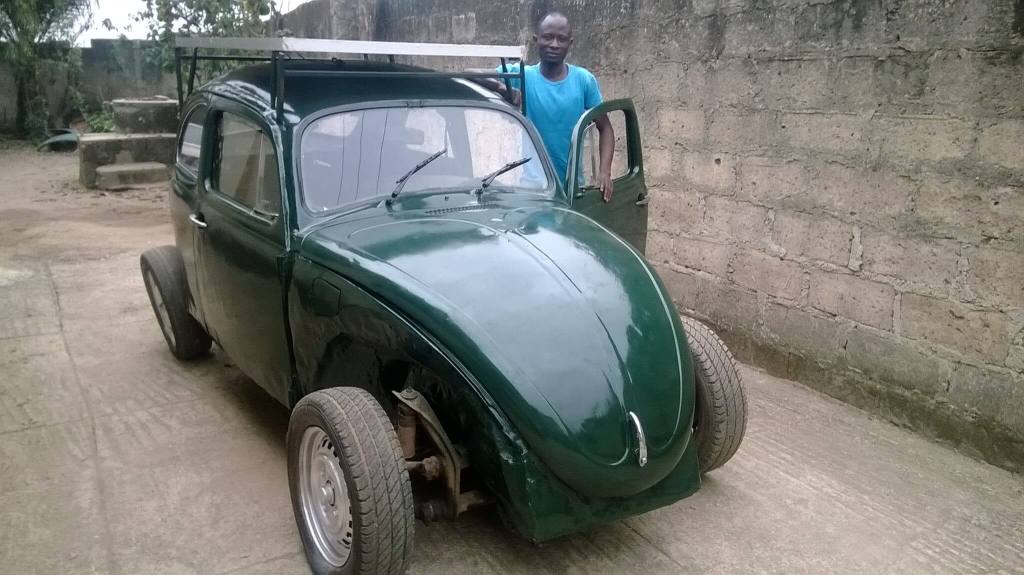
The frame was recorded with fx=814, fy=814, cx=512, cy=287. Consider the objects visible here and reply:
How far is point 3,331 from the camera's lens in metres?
5.52

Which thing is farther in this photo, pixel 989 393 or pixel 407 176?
pixel 989 393

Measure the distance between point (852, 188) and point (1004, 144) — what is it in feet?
2.60

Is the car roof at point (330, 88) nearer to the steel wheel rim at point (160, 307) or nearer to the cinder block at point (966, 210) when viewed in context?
the steel wheel rim at point (160, 307)

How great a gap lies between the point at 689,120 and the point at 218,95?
2.88 metres

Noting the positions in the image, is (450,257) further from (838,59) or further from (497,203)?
(838,59)

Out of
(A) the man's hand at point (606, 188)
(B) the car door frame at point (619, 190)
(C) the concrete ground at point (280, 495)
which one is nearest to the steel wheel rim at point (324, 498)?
(C) the concrete ground at point (280, 495)

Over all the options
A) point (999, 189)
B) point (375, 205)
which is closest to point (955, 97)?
point (999, 189)

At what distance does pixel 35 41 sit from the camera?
14.8m

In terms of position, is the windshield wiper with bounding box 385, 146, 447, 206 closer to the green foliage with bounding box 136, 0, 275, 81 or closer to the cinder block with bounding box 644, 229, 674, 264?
the cinder block with bounding box 644, 229, 674, 264

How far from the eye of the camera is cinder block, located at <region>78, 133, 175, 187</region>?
1098 cm

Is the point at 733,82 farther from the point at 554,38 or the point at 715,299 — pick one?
the point at 715,299

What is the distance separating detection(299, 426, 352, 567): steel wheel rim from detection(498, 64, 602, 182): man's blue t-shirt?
239 cm

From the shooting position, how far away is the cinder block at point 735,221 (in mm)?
4902

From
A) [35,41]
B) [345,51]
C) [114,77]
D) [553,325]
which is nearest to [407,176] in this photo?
[345,51]
